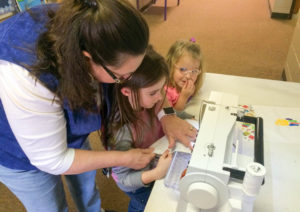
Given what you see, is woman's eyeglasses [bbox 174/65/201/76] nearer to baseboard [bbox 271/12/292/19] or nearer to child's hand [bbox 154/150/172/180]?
child's hand [bbox 154/150/172/180]

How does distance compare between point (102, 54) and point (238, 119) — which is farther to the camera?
point (238, 119)

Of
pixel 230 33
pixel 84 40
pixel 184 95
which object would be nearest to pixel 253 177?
pixel 84 40

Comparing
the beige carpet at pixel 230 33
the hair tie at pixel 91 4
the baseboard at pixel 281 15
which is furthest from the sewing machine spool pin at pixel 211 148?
the baseboard at pixel 281 15

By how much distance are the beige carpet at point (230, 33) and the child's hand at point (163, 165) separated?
97cm

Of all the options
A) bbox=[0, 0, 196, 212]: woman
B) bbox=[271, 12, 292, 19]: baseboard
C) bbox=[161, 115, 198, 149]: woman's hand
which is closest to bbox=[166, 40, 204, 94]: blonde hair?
bbox=[161, 115, 198, 149]: woman's hand

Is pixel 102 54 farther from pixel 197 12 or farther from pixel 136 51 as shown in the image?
pixel 197 12

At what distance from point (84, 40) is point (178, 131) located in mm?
492

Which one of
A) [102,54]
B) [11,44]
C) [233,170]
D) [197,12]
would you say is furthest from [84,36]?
[197,12]

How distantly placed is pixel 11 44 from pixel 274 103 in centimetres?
104

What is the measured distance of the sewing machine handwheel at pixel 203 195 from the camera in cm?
61

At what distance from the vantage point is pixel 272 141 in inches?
38.0

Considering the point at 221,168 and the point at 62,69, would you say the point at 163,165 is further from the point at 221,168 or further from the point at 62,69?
the point at 62,69

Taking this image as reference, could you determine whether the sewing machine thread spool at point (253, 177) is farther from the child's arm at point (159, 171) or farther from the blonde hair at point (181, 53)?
the blonde hair at point (181, 53)

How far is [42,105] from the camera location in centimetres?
61
